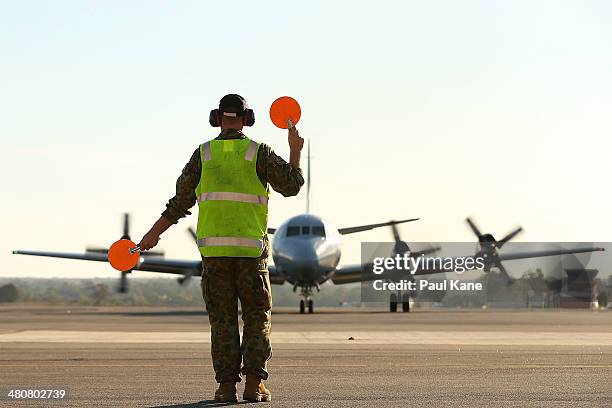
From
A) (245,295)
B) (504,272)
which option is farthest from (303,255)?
(245,295)

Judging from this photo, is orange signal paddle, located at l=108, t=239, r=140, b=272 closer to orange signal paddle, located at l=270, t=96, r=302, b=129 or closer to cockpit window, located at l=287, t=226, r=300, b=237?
orange signal paddle, located at l=270, t=96, r=302, b=129

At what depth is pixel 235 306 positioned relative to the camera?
7.79 meters

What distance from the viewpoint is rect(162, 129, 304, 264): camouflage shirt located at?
7707mm

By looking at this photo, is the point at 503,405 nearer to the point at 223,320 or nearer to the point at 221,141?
the point at 223,320

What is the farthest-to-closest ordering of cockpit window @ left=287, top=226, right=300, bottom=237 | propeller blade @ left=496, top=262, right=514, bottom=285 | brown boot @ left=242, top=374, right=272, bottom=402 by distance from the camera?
propeller blade @ left=496, top=262, right=514, bottom=285 → cockpit window @ left=287, top=226, right=300, bottom=237 → brown boot @ left=242, top=374, right=272, bottom=402

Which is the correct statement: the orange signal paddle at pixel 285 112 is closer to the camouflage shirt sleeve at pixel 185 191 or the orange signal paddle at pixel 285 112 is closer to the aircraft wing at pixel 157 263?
the camouflage shirt sleeve at pixel 185 191

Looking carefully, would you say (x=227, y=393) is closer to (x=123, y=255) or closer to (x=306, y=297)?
(x=123, y=255)

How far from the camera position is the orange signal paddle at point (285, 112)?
7719 mm

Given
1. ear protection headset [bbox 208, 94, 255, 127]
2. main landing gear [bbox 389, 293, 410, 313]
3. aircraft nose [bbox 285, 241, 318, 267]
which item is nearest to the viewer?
ear protection headset [bbox 208, 94, 255, 127]

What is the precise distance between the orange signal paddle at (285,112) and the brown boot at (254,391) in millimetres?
1770

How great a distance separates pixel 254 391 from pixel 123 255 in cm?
153

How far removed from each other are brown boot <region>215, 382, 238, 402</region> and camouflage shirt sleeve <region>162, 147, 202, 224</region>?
1.27 m

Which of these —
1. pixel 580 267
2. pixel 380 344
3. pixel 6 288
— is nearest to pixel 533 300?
pixel 580 267

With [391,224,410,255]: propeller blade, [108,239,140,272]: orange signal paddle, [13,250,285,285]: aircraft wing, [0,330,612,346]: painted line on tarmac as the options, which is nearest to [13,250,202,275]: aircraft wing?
[13,250,285,285]: aircraft wing
